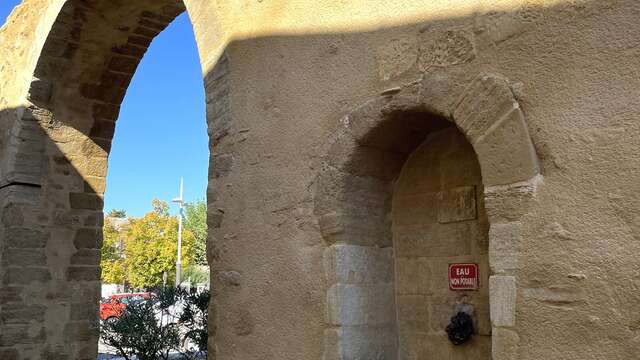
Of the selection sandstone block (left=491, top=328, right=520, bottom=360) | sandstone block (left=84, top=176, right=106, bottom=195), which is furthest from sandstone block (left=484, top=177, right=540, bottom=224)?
sandstone block (left=84, top=176, right=106, bottom=195)

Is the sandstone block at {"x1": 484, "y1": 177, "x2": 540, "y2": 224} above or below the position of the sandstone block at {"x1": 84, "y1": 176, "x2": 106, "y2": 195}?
below

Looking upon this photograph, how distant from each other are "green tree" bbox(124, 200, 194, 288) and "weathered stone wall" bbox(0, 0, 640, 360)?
1971cm

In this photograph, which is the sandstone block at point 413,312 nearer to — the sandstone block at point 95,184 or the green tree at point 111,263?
the sandstone block at point 95,184

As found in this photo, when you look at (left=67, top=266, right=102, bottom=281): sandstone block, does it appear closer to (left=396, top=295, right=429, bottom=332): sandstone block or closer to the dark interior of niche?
(left=396, top=295, right=429, bottom=332): sandstone block

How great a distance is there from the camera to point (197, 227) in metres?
29.3

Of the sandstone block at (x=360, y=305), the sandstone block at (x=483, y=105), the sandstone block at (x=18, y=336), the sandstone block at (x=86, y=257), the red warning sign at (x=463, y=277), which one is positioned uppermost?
the sandstone block at (x=483, y=105)

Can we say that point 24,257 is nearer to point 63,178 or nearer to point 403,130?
point 63,178

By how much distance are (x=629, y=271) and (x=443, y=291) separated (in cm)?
98

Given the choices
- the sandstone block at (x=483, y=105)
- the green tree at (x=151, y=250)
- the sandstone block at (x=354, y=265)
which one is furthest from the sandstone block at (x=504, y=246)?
the green tree at (x=151, y=250)

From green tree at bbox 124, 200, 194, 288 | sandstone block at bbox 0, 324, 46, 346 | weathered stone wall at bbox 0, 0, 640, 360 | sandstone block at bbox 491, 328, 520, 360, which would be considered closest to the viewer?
weathered stone wall at bbox 0, 0, 640, 360

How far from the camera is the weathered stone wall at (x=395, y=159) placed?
74.3 inches

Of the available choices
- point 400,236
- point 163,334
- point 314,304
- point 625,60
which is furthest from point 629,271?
point 163,334

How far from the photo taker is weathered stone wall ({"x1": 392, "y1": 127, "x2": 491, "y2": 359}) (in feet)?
8.36

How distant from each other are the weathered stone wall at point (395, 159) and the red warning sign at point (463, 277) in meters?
0.34
